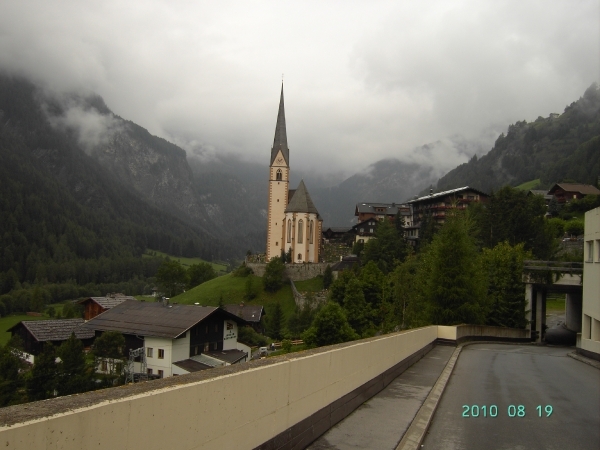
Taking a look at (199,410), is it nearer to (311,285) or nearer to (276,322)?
(276,322)

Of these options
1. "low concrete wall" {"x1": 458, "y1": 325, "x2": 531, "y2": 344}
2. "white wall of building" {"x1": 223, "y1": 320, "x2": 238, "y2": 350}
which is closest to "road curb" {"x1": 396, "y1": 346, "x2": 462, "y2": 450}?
"low concrete wall" {"x1": 458, "y1": 325, "x2": 531, "y2": 344}

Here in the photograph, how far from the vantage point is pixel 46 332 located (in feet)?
172

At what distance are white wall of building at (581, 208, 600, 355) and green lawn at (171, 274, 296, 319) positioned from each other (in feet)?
154

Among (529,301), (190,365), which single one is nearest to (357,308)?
(529,301)

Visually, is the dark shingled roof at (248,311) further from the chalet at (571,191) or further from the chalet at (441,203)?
the chalet at (571,191)

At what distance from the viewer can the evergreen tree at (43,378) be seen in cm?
3247

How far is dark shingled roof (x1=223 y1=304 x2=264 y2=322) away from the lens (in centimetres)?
6638

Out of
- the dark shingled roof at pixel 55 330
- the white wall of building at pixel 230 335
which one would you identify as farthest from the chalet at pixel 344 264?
the dark shingled roof at pixel 55 330

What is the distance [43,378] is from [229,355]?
18.9 meters

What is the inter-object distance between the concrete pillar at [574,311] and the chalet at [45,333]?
143 feet

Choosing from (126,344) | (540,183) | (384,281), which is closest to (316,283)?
(384,281)

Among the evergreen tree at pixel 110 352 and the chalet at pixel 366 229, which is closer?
the evergreen tree at pixel 110 352

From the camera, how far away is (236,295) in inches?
3022

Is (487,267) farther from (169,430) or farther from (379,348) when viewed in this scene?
(169,430)
